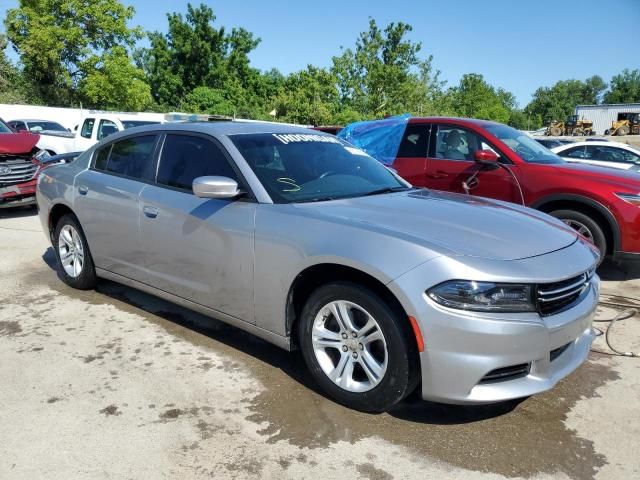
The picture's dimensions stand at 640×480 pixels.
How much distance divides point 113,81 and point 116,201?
30538 mm

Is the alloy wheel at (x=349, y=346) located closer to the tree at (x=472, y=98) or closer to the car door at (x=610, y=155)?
the car door at (x=610, y=155)

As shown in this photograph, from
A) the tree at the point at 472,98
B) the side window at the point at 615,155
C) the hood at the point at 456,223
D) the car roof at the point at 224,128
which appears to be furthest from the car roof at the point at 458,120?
the tree at the point at 472,98

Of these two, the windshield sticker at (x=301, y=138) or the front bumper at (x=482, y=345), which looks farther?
the windshield sticker at (x=301, y=138)

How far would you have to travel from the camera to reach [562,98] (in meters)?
123

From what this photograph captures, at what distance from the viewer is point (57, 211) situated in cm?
538

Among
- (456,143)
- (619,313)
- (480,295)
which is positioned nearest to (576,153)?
(456,143)

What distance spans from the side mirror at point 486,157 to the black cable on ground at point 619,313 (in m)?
1.92

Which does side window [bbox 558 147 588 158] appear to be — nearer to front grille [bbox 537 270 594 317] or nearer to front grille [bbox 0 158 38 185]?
front grille [bbox 537 270 594 317]

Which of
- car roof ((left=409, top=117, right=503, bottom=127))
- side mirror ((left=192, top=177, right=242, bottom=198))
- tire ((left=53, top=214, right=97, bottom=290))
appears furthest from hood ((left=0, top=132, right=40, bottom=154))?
side mirror ((left=192, top=177, right=242, bottom=198))

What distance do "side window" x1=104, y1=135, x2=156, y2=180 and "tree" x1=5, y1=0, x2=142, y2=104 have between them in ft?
96.7

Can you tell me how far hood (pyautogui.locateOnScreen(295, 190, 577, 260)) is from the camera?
290 centimetres

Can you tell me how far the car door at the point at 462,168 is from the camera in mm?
6477

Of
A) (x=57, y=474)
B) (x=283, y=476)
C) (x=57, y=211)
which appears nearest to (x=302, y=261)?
(x=283, y=476)

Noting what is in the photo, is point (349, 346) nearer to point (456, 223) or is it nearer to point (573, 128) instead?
point (456, 223)
